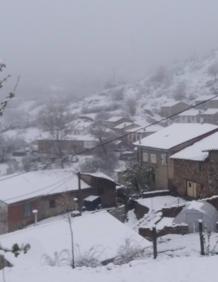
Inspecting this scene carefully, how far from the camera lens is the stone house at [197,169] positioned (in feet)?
84.5

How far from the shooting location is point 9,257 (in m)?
13.3

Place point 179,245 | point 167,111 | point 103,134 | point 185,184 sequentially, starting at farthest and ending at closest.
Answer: point 167,111 < point 103,134 < point 185,184 < point 179,245

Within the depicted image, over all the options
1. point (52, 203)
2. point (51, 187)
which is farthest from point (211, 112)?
point (52, 203)

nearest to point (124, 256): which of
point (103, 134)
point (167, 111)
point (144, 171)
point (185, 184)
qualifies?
point (185, 184)

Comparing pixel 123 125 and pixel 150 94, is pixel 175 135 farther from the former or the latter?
pixel 150 94

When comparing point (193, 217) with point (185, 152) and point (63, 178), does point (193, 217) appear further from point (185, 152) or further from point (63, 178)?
point (63, 178)

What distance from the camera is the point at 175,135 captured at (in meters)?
33.8

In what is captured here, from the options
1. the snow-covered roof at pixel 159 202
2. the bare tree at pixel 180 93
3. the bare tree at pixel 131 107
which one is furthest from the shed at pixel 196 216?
the bare tree at pixel 180 93

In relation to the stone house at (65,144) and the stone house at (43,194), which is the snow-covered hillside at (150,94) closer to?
the stone house at (65,144)

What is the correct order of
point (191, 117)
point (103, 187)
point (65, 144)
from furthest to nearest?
1. point (191, 117)
2. point (65, 144)
3. point (103, 187)

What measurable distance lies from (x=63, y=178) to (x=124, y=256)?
18792 millimetres

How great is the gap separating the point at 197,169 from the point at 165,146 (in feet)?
17.8

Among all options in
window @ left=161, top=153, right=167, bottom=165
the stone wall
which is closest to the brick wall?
window @ left=161, top=153, right=167, bottom=165

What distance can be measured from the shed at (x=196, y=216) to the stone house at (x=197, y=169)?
4.62m
